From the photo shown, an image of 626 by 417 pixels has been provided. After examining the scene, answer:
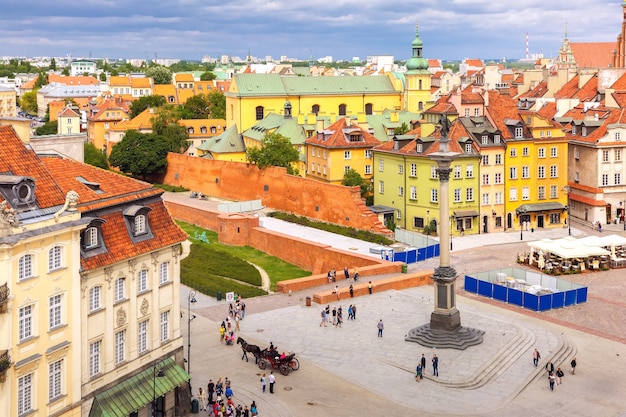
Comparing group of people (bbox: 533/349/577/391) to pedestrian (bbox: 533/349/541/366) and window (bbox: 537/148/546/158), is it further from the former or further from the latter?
window (bbox: 537/148/546/158)

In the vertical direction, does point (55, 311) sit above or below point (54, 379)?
above

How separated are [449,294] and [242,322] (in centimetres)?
1006

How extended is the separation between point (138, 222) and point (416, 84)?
82611 mm

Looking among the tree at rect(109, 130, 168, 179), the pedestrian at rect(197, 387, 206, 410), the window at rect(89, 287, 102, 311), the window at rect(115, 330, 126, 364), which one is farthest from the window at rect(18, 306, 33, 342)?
the tree at rect(109, 130, 168, 179)

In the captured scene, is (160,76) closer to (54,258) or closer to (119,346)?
(119,346)

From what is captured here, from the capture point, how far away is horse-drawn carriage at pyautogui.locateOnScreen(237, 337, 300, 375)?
3547 centimetres

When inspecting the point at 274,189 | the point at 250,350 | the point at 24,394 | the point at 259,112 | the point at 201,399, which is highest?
the point at 259,112

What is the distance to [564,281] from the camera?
47.7 meters

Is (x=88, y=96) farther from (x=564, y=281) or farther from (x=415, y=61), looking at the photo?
(x=564, y=281)

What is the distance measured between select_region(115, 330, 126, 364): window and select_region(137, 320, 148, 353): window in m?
0.75

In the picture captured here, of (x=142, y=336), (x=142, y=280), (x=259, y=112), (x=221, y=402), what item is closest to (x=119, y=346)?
(x=142, y=336)

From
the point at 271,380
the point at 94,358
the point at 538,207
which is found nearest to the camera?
the point at 94,358

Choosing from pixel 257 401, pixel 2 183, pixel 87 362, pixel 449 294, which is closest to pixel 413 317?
pixel 449 294

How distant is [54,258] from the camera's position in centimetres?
2600
